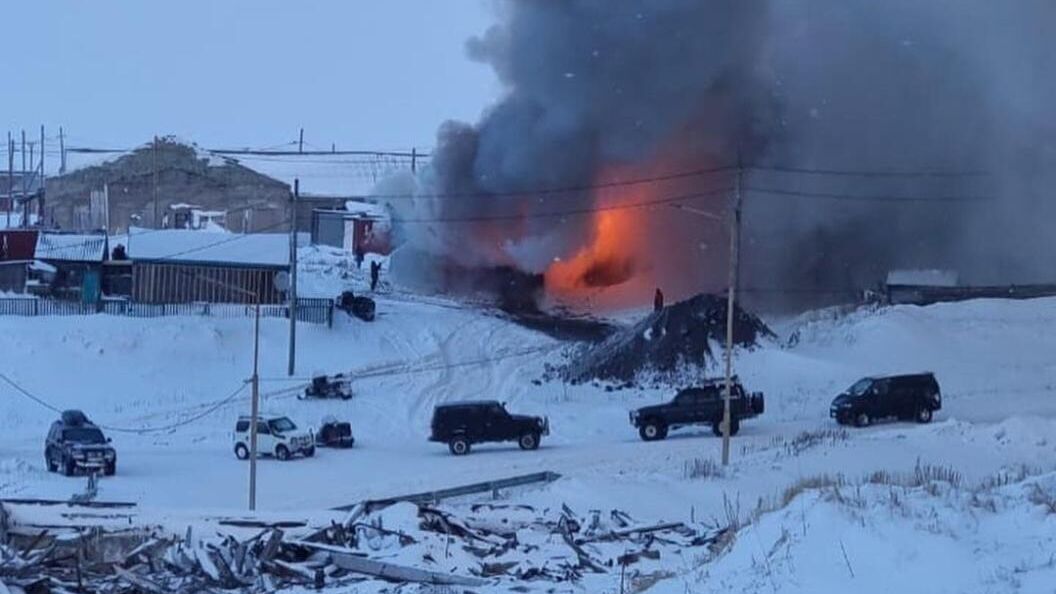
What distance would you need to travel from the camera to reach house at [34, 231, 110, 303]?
169 feet

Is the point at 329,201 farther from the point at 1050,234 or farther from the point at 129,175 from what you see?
the point at 1050,234

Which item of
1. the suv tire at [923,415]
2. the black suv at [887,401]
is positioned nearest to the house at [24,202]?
the black suv at [887,401]

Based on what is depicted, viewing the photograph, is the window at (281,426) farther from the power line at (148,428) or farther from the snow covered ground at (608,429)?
the power line at (148,428)

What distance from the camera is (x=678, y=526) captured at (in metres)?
17.0

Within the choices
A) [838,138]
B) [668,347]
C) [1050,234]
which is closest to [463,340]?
[668,347]

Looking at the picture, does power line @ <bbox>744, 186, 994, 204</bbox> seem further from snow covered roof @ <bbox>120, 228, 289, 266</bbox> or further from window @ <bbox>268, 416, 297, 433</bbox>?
window @ <bbox>268, 416, 297, 433</bbox>

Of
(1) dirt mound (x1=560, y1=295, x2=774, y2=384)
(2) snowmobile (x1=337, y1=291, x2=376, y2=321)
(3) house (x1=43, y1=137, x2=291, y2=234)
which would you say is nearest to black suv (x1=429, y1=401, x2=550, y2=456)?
(1) dirt mound (x1=560, y1=295, x2=774, y2=384)

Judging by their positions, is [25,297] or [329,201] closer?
[25,297]

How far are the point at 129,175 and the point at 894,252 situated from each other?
3982cm

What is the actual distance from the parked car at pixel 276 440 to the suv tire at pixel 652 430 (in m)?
8.04

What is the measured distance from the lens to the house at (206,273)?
50.6 metres

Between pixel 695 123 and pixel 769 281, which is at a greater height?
pixel 695 123

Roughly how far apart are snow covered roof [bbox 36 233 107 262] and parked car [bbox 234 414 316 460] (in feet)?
67.0

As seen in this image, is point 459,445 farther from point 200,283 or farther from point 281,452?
point 200,283
